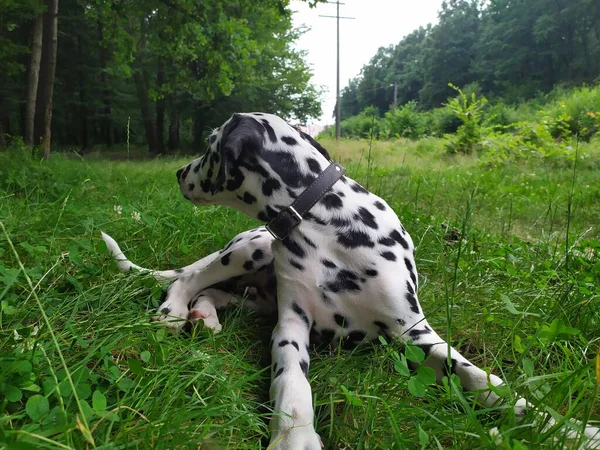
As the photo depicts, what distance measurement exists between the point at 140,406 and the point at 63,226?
228cm

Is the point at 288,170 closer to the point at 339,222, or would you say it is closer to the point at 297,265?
the point at 339,222

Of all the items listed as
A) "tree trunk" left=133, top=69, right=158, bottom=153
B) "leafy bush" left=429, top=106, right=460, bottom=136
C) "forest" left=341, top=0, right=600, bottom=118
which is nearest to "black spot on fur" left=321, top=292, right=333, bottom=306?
"tree trunk" left=133, top=69, right=158, bottom=153

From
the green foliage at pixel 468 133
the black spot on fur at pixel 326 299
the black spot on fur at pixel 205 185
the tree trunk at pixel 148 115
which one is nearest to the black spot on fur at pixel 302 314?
the black spot on fur at pixel 326 299

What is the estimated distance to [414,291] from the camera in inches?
78.7

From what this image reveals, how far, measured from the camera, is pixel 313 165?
2174 mm

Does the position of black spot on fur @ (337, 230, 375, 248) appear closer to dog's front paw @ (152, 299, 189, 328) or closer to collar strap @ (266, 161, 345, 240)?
collar strap @ (266, 161, 345, 240)

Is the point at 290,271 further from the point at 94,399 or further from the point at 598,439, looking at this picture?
the point at 598,439

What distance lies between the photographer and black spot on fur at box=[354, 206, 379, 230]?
2102mm

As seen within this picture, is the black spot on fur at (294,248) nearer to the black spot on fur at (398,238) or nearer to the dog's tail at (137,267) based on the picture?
Result: the black spot on fur at (398,238)

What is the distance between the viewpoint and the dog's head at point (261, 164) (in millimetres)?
2104

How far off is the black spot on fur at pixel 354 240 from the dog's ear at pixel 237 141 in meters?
0.61

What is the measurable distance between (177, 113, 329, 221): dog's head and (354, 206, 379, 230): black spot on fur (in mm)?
292

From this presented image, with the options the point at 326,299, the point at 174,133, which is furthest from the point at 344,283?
the point at 174,133

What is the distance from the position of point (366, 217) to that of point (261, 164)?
1.93 feet
